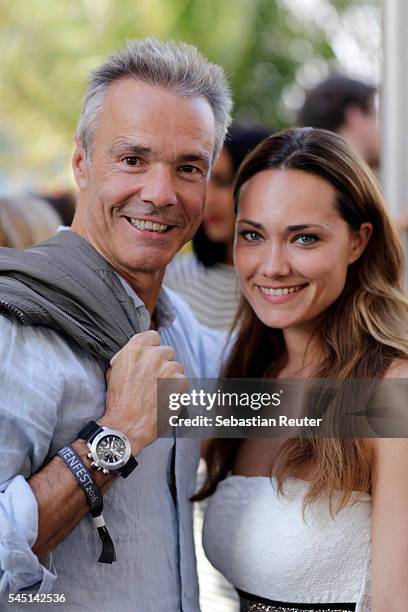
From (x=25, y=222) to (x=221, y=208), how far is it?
1.97 ft

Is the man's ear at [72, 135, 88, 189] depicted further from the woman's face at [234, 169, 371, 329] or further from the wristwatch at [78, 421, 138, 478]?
the wristwatch at [78, 421, 138, 478]

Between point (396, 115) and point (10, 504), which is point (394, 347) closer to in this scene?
point (10, 504)

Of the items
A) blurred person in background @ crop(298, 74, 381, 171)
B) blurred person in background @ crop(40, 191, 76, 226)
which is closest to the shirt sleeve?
blurred person in background @ crop(40, 191, 76, 226)

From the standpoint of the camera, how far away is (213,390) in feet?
4.56

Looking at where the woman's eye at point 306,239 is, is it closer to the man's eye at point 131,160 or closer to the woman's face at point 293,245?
the woman's face at point 293,245

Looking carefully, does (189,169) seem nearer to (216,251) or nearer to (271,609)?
(271,609)

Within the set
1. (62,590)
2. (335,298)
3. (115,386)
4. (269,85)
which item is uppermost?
(269,85)

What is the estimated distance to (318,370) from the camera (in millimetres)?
1372

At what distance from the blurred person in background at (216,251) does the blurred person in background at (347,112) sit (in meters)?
0.51

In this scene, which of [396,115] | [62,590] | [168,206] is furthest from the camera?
[396,115]

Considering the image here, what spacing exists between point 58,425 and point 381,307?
1.89ft

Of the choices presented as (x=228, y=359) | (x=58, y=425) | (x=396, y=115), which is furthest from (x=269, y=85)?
(x=58, y=425)

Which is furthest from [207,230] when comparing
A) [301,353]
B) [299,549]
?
[299,549]

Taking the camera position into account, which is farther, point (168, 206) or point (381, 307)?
point (381, 307)
